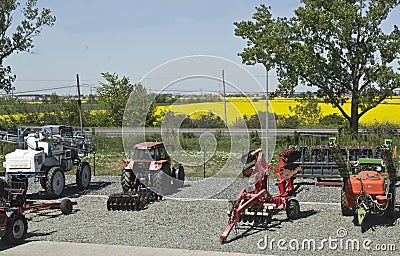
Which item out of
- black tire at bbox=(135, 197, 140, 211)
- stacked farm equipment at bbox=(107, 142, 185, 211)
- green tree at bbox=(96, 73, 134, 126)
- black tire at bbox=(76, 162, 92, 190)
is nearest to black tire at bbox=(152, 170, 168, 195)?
stacked farm equipment at bbox=(107, 142, 185, 211)

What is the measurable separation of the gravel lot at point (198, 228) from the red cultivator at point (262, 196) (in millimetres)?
261

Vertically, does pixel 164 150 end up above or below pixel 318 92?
below

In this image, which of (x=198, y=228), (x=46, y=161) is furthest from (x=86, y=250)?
(x=46, y=161)

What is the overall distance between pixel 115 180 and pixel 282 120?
2622 centimetres

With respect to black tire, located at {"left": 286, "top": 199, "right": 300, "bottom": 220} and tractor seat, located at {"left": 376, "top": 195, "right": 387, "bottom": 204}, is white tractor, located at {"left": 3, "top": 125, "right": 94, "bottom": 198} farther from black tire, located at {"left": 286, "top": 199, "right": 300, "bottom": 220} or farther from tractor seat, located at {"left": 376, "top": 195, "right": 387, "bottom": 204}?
tractor seat, located at {"left": 376, "top": 195, "right": 387, "bottom": 204}

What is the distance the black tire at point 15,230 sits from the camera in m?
11.3

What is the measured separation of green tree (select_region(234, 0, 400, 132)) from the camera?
96.6ft

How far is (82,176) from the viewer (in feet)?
61.2

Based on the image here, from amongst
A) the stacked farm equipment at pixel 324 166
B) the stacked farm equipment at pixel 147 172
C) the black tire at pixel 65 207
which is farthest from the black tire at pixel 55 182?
the stacked farm equipment at pixel 324 166

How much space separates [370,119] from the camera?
4622cm

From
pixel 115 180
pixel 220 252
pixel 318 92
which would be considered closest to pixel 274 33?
pixel 318 92

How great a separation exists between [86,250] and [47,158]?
285 inches

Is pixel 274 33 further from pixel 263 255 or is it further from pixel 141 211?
pixel 263 255

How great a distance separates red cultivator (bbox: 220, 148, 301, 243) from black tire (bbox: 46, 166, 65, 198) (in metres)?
6.43
